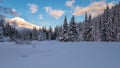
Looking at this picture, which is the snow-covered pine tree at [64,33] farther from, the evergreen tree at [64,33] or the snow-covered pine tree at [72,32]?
the snow-covered pine tree at [72,32]

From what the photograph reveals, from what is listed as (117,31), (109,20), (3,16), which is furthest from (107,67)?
(117,31)

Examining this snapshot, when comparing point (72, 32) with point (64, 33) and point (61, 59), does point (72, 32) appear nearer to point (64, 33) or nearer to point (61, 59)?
point (64, 33)

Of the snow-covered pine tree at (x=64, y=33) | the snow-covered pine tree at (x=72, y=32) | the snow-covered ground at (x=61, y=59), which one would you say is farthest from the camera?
the snow-covered pine tree at (x=64, y=33)

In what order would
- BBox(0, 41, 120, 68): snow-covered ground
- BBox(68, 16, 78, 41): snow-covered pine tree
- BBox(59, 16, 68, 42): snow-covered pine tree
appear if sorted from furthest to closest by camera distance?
BBox(59, 16, 68, 42): snow-covered pine tree < BBox(68, 16, 78, 41): snow-covered pine tree < BBox(0, 41, 120, 68): snow-covered ground

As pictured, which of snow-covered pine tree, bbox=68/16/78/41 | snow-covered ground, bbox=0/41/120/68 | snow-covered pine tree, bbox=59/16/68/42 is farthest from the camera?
snow-covered pine tree, bbox=59/16/68/42

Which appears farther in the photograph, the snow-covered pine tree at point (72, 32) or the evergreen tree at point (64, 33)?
the evergreen tree at point (64, 33)

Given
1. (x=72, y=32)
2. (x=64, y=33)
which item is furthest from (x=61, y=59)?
(x=64, y=33)

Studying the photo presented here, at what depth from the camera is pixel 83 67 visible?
28.5 feet

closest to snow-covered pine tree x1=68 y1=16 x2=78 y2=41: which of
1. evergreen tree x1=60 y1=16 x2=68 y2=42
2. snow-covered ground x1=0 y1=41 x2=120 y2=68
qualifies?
evergreen tree x1=60 y1=16 x2=68 y2=42

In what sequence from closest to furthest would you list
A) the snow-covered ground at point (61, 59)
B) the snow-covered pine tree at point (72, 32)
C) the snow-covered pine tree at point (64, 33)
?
the snow-covered ground at point (61, 59), the snow-covered pine tree at point (72, 32), the snow-covered pine tree at point (64, 33)

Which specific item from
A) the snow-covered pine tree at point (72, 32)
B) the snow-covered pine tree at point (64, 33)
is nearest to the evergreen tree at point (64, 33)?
the snow-covered pine tree at point (64, 33)

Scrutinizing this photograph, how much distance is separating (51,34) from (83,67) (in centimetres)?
8620

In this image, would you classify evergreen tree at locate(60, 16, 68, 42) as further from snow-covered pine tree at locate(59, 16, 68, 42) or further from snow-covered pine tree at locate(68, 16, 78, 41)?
snow-covered pine tree at locate(68, 16, 78, 41)

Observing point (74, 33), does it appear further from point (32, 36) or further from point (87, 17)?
point (32, 36)
